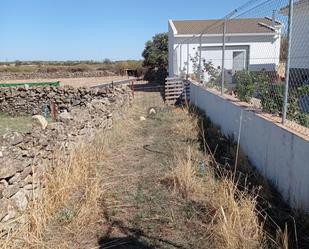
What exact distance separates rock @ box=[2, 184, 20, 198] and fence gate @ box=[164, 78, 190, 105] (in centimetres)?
1308

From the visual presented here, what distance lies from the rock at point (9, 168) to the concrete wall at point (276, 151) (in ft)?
10.7

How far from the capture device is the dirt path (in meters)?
4.23

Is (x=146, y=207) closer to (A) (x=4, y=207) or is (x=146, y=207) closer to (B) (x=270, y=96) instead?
(A) (x=4, y=207)

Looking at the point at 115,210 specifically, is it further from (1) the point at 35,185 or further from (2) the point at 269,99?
(2) the point at 269,99

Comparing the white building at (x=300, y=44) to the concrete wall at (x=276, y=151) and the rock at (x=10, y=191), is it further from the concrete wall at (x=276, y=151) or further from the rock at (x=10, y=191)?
the rock at (x=10, y=191)

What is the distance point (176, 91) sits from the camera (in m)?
17.9

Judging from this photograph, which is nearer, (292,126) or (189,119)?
(292,126)

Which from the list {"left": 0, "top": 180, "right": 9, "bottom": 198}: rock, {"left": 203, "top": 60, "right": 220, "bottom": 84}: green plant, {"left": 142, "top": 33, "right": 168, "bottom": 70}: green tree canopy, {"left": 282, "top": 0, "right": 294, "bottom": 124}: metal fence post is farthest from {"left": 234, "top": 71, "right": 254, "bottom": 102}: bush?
{"left": 142, "top": 33, "right": 168, "bottom": 70}: green tree canopy

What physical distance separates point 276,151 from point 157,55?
29287mm

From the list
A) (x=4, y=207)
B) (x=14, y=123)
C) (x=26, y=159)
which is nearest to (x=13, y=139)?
(x=26, y=159)

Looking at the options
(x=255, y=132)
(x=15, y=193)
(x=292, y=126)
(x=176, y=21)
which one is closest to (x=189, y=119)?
(x=255, y=132)

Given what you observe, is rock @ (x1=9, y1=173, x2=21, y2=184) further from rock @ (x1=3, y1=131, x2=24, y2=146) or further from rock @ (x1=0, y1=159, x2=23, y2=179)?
rock @ (x1=3, y1=131, x2=24, y2=146)

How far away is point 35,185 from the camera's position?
5.16 m

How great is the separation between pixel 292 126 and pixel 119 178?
108 inches
